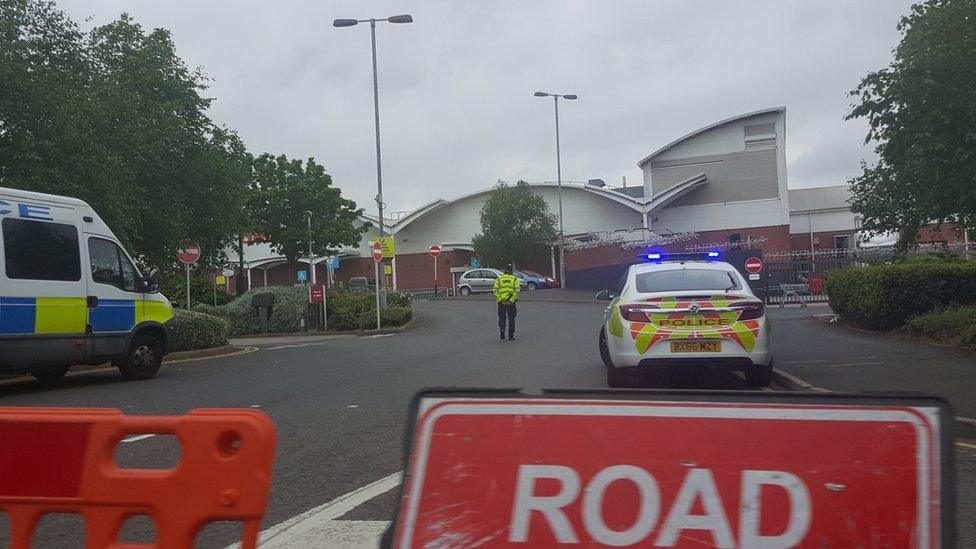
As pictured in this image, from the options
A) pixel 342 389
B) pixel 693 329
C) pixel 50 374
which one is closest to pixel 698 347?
pixel 693 329

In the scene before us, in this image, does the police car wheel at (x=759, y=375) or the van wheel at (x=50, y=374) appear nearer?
the police car wheel at (x=759, y=375)

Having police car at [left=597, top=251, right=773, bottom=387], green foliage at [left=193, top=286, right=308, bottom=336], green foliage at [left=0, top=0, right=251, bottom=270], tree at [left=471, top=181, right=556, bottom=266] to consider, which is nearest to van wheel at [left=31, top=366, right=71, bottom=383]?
green foliage at [left=0, top=0, right=251, bottom=270]

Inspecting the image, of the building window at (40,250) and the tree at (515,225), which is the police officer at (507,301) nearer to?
the building window at (40,250)

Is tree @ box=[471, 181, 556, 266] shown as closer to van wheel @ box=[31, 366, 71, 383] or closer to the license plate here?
van wheel @ box=[31, 366, 71, 383]

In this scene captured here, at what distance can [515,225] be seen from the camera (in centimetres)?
5091

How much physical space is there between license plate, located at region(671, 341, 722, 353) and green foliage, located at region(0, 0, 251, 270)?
10322mm

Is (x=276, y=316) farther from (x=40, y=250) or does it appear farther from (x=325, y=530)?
(x=325, y=530)

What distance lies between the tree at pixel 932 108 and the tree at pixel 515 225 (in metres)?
37.9

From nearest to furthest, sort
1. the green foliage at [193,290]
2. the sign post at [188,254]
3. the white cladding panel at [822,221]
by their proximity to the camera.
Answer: the sign post at [188,254], the green foliage at [193,290], the white cladding panel at [822,221]

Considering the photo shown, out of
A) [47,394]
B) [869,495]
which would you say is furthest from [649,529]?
[47,394]

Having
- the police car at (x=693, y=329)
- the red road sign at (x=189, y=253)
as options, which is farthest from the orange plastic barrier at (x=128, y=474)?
the red road sign at (x=189, y=253)

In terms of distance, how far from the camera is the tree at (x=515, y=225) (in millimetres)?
50500

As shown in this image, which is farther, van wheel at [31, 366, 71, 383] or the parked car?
the parked car

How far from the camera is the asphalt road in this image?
17.7 ft
